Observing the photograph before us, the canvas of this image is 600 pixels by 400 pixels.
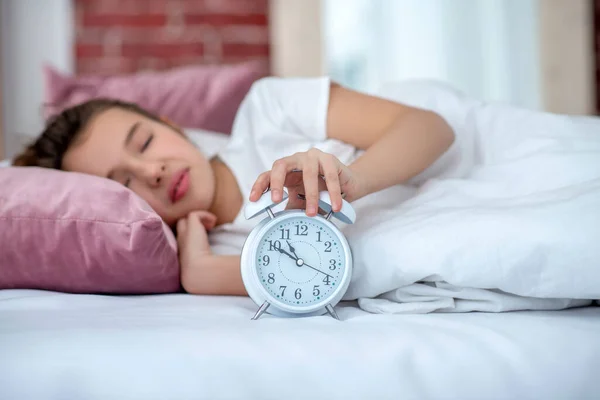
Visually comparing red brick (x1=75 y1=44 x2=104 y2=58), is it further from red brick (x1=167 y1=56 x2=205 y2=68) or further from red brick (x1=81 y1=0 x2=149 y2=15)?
red brick (x1=167 y1=56 x2=205 y2=68)

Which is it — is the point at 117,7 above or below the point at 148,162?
above

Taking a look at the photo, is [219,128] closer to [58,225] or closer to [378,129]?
[378,129]

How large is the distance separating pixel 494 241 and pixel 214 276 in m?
0.50

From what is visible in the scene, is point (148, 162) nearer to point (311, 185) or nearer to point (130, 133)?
point (130, 133)

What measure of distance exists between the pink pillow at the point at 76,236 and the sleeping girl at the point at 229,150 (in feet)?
0.42

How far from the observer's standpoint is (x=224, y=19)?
261cm

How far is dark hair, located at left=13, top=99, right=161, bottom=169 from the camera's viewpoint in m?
1.42

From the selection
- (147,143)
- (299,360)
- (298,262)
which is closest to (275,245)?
(298,262)

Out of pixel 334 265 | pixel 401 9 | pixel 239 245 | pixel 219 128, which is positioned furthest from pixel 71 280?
pixel 401 9

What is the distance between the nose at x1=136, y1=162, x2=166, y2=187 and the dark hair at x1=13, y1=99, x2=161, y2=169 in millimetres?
208

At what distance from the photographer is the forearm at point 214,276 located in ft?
3.70

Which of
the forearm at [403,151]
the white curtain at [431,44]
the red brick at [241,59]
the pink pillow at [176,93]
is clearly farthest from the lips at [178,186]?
the white curtain at [431,44]

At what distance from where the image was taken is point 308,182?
89 centimetres

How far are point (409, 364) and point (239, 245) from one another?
635 mm
